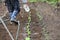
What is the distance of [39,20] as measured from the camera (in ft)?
32.1

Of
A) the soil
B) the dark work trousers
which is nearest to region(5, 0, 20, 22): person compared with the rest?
the dark work trousers

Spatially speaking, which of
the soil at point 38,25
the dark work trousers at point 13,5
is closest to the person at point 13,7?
the dark work trousers at point 13,5

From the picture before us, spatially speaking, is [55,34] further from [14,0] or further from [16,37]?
[14,0]

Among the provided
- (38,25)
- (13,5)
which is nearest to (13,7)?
(13,5)

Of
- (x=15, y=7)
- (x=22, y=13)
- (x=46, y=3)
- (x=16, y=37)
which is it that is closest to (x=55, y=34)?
(x=16, y=37)

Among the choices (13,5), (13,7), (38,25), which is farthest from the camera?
(13,7)

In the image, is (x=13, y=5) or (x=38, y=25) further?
(x=13, y=5)

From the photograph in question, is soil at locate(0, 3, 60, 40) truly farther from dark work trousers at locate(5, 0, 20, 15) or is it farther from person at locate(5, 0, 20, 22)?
dark work trousers at locate(5, 0, 20, 15)

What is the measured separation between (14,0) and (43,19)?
1.33m

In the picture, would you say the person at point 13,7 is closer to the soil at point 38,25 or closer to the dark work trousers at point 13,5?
the dark work trousers at point 13,5

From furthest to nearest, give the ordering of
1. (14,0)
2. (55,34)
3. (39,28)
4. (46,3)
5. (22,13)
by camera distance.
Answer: (46,3) < (22,13) < (14,0) < (39,28) < (55,34)

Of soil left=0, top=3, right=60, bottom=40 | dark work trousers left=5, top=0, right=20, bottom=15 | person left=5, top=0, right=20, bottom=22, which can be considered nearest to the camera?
soil left=0, top=3, right=60, bottom=40

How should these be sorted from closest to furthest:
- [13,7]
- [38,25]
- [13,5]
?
1. [38,25]
2. [13,5]
3. [13,7]

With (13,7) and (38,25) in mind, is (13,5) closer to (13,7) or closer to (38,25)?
(13,7)
